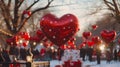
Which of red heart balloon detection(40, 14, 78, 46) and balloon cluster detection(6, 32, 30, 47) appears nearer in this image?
red heart balloon detection(40, 14, 78, 46)

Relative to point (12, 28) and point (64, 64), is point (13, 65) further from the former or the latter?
point (12, 28)

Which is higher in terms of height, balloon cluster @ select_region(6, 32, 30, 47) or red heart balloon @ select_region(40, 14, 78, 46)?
red heart balloon @ select_region(40, 14, 78, 46)

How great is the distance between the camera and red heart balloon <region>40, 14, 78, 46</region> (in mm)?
22625

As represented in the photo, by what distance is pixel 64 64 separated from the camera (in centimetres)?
1983

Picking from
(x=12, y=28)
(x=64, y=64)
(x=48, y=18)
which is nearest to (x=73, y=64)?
(x=64, y=64)

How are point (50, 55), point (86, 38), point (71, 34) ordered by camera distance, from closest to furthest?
point (71, 34), point (86, 38), point (50, 55)

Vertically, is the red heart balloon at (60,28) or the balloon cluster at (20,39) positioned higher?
the red heart balloon at (60,28)

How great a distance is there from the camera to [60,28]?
22.7 m

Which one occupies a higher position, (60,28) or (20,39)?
(60,28)

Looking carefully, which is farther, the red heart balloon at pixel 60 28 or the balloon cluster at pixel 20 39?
the balloon cluster at pixel 20 39

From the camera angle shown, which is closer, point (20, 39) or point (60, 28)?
point (60, 28)

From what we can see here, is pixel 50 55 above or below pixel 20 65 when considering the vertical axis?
below

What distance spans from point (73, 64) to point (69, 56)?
42 cm

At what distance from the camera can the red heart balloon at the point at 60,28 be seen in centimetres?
2262
